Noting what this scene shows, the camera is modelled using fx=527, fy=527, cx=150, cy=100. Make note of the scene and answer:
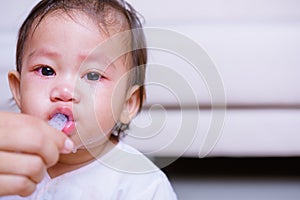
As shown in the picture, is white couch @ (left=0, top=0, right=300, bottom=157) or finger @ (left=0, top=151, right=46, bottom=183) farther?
white couch @ (left=0, top=0, right=300, bottom=157)

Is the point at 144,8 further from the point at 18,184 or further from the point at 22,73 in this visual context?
the point at 18,184

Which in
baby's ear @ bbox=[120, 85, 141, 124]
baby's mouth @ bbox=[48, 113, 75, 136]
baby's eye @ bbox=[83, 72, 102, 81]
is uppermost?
baby's eye @ bbox=[83, 72, 102, 81]

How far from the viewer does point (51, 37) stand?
0.64 meters

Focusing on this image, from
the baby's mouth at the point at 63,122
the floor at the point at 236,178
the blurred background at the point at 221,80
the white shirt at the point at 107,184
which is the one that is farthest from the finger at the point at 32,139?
the floor at the point at 236,178

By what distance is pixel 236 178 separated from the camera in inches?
40.1

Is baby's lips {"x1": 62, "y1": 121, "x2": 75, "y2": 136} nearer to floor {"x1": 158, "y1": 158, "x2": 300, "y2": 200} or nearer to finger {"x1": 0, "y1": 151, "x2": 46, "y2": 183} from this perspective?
finger {"x1": 0, "y1": 151, "x2": 46, "y2": 183}

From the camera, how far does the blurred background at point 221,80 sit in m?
0.89

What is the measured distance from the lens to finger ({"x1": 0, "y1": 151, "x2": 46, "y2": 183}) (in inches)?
16.6

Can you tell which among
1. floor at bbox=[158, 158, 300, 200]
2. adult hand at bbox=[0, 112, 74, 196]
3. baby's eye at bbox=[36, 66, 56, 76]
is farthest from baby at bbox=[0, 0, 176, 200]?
floor at bbox=[158, 158, 300, 200]

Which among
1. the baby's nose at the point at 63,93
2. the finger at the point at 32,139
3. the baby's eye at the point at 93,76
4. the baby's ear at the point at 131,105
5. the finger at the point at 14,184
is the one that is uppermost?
the finger at the point at 32,139

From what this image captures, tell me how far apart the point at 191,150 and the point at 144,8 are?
0.86 feet

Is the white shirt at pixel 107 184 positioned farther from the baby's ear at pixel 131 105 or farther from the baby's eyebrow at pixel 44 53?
the baby's eyebrow at pixel 44 53

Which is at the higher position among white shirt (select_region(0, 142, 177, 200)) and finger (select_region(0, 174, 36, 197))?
finger (select_region(0, 174, 36, 197))

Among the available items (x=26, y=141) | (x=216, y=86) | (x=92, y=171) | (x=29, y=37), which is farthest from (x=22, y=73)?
(x=216, y=86)
